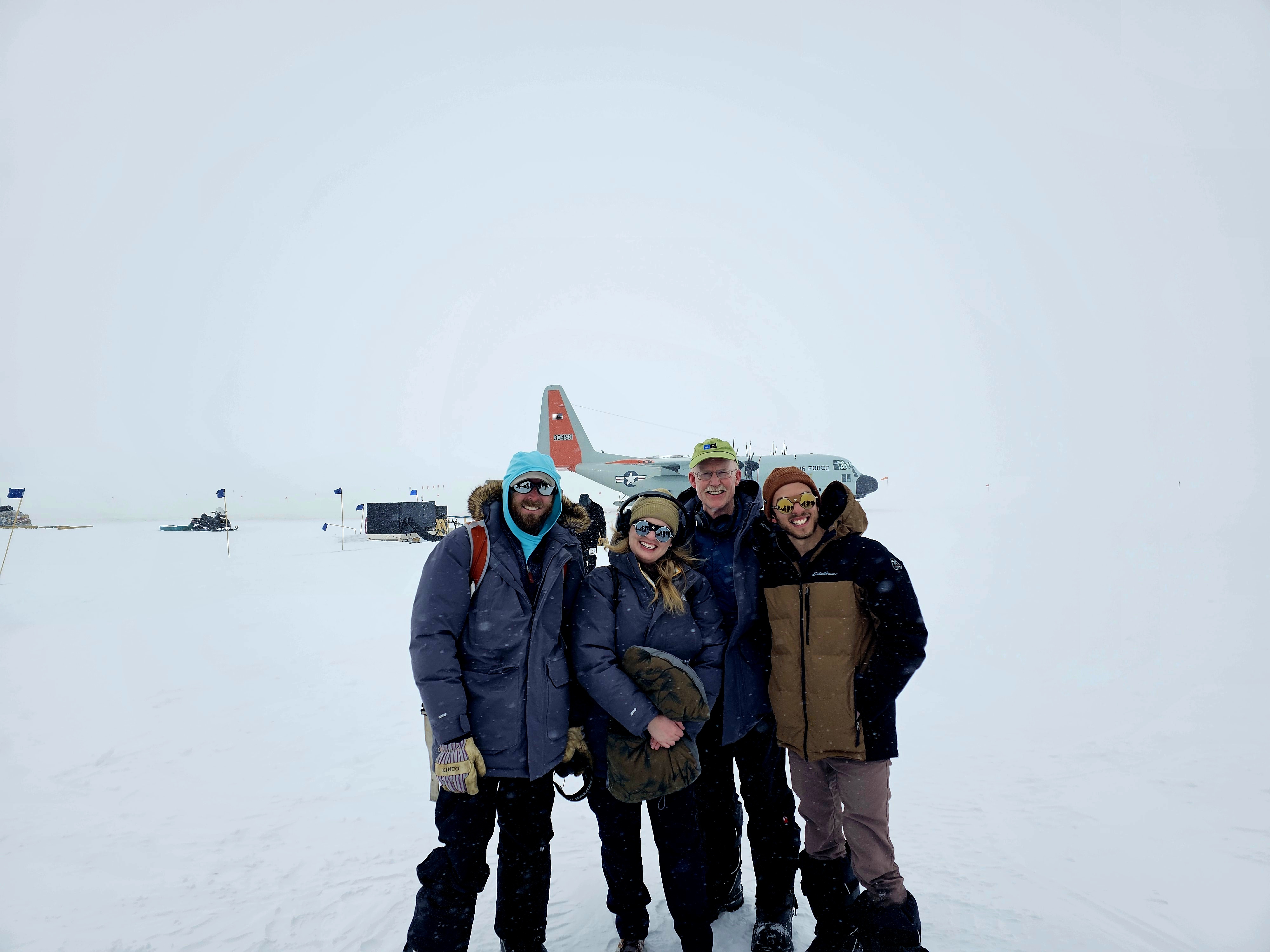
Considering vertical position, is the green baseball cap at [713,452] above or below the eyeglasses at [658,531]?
above

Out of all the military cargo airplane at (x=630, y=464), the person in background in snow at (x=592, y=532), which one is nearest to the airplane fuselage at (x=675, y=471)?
the military cargo airplane at (x=630, y=464)

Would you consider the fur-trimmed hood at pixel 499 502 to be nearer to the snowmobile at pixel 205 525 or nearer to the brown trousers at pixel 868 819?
the brown trousers at pixel 868 819

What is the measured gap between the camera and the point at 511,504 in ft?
8.87

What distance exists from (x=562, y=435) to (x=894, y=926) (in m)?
28.3

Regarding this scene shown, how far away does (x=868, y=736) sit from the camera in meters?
2.56

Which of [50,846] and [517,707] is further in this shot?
[50,846]

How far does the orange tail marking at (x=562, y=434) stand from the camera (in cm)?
2986

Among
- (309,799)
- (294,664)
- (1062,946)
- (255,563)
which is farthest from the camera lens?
(255,563)

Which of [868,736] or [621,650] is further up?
[621,650]

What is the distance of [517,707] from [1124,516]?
31.8 metres

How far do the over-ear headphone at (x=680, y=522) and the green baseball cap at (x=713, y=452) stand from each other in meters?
0.28

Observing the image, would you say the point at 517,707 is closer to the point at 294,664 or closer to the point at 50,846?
the point at 50,846

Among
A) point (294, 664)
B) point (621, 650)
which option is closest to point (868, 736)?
point (621, 650)

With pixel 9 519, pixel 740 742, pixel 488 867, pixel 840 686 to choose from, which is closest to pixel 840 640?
pixel 840 686
